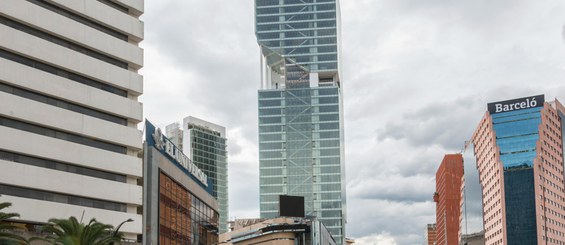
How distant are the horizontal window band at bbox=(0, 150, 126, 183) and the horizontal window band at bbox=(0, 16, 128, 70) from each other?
44.1 feet

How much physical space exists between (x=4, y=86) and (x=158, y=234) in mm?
27941

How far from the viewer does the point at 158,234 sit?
102m

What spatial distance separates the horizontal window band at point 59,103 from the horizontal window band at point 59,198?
32.3ft

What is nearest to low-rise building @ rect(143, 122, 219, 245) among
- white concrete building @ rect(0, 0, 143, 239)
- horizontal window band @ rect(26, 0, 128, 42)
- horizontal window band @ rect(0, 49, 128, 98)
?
white concrete building @ rect(0, 0, 143, 239)

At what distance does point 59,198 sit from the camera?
294ft

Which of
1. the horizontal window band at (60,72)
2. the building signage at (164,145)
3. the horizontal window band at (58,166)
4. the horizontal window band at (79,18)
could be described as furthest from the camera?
the building signage at (164,145)

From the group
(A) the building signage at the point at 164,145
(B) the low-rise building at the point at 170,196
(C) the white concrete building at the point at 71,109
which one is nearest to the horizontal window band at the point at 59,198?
(C) the white concrete building at the point at 71,109

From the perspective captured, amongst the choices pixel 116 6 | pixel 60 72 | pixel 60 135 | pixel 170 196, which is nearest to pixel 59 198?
→ pixel 60 135

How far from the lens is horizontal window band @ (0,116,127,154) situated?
84.9 metres

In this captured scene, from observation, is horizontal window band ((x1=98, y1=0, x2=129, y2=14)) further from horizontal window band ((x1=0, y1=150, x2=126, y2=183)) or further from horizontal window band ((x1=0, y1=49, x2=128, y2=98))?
horizontal window band ((x1=0, y1=150, x2=126, y2=183))

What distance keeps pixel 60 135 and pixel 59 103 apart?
3587 millimetres

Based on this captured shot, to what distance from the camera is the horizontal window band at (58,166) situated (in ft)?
277

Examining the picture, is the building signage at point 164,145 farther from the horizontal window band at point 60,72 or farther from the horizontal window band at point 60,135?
the horizontal window band at point 60,72

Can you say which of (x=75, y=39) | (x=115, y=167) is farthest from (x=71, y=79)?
(x=115, y=167)
